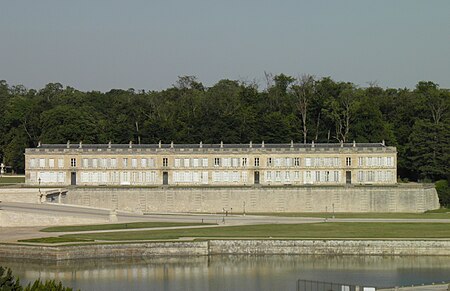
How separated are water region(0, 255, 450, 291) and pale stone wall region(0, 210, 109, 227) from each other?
12799 mm

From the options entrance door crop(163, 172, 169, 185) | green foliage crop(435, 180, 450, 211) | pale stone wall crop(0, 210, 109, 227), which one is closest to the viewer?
pale stone wall crop(0, 210, 109, 227)

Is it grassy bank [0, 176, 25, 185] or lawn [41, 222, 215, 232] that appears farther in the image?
grassy bank [0, 176, 25, 185]

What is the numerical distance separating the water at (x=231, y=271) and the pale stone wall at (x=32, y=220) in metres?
12.8

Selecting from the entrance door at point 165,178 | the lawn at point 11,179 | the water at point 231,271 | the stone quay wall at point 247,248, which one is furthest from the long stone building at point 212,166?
the water at point 231,271

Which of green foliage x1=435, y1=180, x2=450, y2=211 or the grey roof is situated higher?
the grey roof

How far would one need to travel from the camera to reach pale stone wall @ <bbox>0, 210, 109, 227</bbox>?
7681 cm

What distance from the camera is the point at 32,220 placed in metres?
77.1

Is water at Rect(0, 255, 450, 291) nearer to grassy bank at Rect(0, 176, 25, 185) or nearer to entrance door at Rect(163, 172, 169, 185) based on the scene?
entrance door at Rect(163, 172, 169, 185)

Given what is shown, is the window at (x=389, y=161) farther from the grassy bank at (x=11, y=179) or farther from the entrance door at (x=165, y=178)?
the grassy bank at (x=11, y=179)

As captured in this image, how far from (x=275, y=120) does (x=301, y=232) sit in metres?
41.8

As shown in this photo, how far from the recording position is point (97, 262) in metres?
63.1

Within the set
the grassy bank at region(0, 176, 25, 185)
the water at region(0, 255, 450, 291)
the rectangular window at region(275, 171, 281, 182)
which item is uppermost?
the rectangular window at region(275, 171, 281, 182)

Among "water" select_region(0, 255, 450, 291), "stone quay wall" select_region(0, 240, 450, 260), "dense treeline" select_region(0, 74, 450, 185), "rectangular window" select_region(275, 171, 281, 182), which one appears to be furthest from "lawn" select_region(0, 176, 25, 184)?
"water" select_region(0, 255, 450, 291)

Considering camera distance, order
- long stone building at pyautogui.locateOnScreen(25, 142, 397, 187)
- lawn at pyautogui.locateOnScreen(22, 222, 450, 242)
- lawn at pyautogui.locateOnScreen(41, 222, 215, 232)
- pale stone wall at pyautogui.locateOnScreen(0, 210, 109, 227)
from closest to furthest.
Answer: lawn at pyautogui.locateOnScreen(22, 222, 450, 242) → lawn at pyautogui.locateOnScreen(41, 222, 215, 232) → pale stone wall at pyautogui.locateOnScreen(0, 210, 109, 227) → long stone building at pyautogui.locateOnScreen(25, 142, 397, 187)
